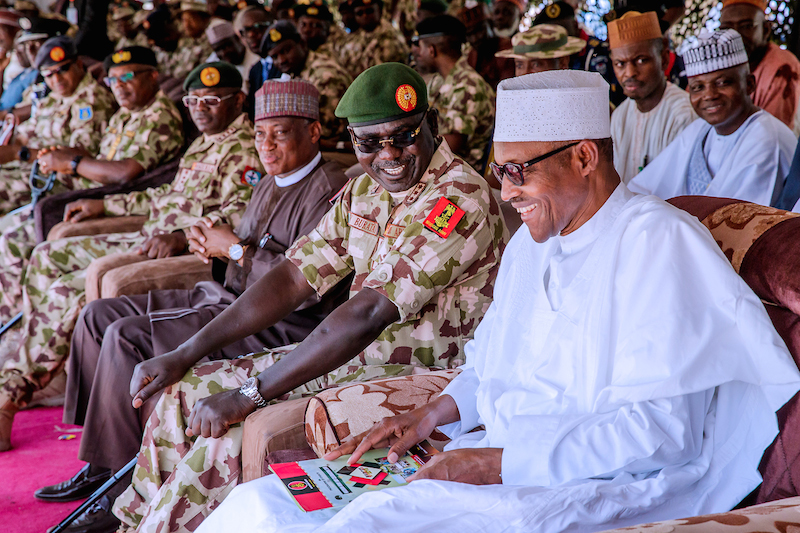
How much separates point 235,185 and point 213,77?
67 centimetres

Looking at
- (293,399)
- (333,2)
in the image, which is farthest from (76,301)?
(333,2)

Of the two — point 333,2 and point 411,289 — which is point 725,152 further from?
point 333,2

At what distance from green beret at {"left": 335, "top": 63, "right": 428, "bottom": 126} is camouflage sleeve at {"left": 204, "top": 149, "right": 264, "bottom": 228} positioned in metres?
1.76

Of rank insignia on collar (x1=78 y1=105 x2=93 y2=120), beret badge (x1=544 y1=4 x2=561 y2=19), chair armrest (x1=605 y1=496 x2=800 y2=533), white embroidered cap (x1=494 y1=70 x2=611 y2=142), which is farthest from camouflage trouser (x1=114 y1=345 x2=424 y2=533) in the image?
rank insignia on collar (x1=78 y1=105 x2=93 y2=120)

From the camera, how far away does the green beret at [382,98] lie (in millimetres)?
2330

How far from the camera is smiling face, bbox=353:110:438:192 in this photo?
2.38 metres

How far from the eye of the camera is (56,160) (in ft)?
17.0

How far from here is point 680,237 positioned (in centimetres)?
148

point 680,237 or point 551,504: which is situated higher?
point 680,237

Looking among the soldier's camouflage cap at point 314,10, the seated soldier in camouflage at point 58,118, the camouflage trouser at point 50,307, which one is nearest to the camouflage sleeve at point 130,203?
the camouflage trouser at point 50,307

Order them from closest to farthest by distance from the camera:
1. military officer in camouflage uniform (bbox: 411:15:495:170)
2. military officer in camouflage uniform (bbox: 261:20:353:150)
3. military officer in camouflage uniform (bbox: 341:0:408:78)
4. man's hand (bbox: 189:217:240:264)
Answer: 1. man's hand (bbox: 189:217:240:264)
2. military officer in camouflage uniform (bbox: 411:15:495:170)
3. military officer in camouflage uniform (bbox: 261:20:353:150)
4. military officer in camouflage uniform (bbox: 341:0:408:78)

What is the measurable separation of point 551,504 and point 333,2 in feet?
27.7

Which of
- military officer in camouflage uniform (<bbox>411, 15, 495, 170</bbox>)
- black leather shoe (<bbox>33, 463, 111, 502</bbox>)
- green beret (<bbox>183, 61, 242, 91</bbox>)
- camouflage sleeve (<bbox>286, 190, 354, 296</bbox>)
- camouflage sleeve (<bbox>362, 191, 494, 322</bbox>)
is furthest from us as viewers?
military officer in camouflage uniform (<bbox>411, 15, 495, 170</bbox>)

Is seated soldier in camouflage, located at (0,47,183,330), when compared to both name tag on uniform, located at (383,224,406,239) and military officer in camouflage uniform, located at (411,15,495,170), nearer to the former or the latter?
military officer in camouflage uniform, located at (411,15,495,170)
